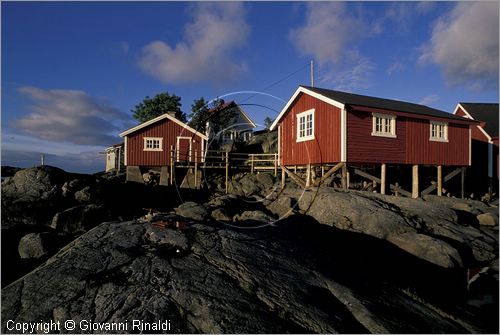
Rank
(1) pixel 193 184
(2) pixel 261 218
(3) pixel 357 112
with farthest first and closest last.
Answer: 1. (1) pixel 193 184
2. (3) pixel 357 112
3. (2) pixel 261 218

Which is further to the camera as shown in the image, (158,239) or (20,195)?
(20,195)

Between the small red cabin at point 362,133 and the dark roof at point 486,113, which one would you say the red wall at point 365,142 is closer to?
the small red cabin at point 362,133

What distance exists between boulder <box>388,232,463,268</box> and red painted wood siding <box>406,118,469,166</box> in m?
9.44

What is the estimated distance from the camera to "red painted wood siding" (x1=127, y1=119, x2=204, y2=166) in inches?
1196

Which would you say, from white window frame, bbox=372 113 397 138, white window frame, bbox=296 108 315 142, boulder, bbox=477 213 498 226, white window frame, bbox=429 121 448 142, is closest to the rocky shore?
boulder, bbox=477 213 498 226

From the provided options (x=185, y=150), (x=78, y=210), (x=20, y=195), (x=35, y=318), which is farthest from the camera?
(x=185, y=150)

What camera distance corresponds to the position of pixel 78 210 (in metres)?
14.7

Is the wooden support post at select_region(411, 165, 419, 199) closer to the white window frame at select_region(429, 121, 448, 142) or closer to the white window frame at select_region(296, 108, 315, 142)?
the white window frame at select_region(429, 121, 448, 142)

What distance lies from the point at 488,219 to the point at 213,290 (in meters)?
16.8

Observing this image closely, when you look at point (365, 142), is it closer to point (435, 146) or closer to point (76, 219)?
point (435, 146)

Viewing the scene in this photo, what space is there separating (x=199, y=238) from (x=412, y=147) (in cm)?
1669

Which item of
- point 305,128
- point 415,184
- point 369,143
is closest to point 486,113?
point 415,184

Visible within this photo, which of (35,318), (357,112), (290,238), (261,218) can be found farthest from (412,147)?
(35,318)

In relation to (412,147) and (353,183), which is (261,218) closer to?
(412,147)
